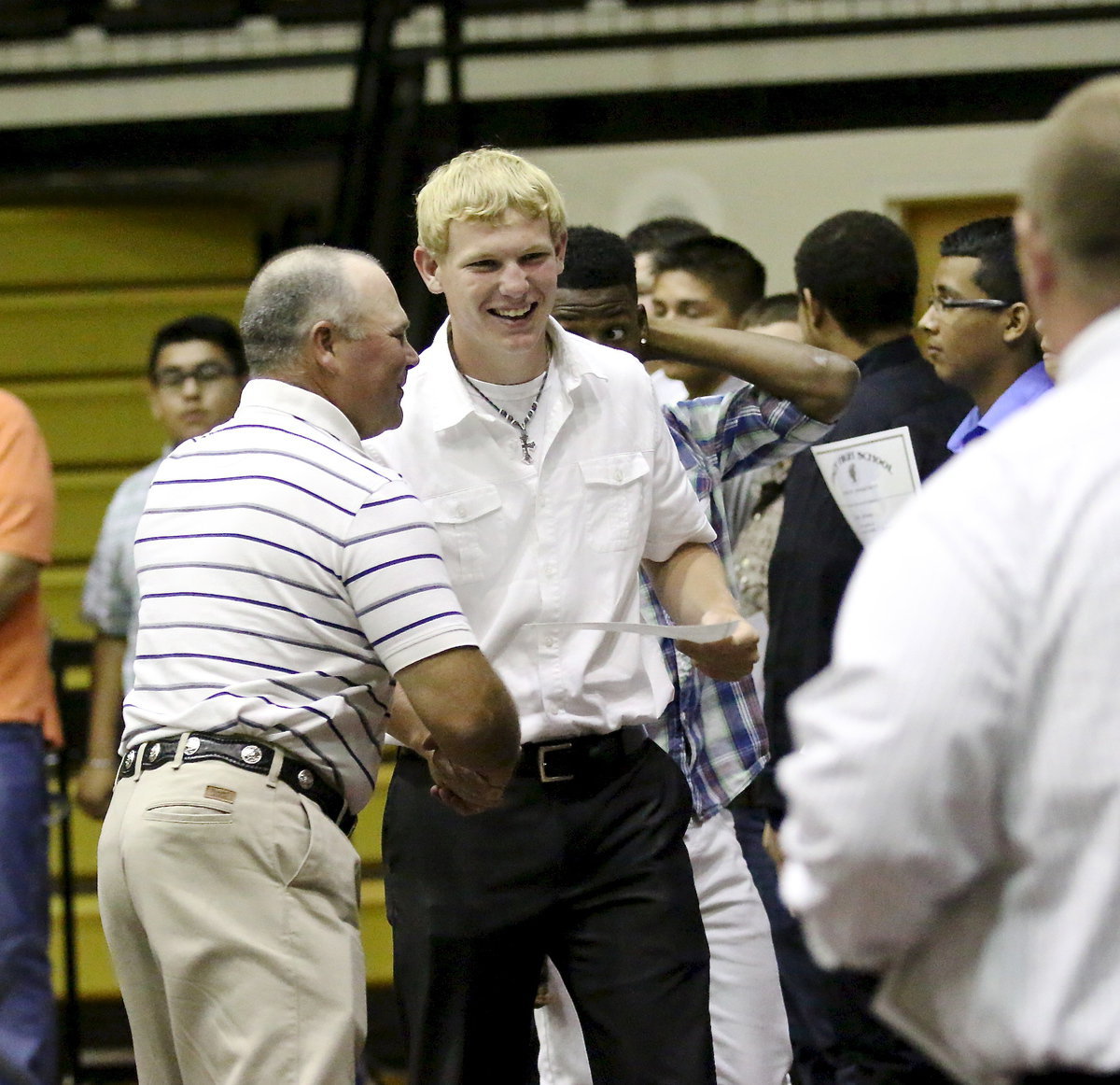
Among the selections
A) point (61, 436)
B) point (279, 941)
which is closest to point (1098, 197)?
point (279, 941)

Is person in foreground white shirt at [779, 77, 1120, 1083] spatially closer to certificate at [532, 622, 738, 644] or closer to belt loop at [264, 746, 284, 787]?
certificate at [532, 622, 738, 644]

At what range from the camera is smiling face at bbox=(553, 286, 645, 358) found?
305cm

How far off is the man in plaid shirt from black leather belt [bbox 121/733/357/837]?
81cm

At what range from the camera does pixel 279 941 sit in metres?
2.25

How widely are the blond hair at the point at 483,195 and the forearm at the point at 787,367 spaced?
19.6 inches

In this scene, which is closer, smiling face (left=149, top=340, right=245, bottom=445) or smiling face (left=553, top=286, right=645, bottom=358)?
smiling face (left=553, top=286, right=645, bottom=358)

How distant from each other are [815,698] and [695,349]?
178 centimetres

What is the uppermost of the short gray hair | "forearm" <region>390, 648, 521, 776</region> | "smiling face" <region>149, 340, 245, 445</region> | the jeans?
the short gray hair

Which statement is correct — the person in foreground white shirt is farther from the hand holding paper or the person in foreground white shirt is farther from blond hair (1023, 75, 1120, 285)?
the hand holding paper

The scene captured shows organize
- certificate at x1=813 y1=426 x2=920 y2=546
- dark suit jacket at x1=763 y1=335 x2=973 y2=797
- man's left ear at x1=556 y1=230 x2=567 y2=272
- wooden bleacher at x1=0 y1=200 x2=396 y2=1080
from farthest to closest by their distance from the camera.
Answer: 1. wooden bleacher at x1=0 y1=200 x2=396 y2=1080
2. dark suit jacket at x1=763 y1=335 x2=973 y2=797
3. certificate at x1=813 y1=426 x2=920 y2=546
4. man's left ear at x1=556 y1=230 x2=567 y2=272

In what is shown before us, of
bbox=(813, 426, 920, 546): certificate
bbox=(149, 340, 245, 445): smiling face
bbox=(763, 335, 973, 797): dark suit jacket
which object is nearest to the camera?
bbox=(813, 426, 920, 546): certificate

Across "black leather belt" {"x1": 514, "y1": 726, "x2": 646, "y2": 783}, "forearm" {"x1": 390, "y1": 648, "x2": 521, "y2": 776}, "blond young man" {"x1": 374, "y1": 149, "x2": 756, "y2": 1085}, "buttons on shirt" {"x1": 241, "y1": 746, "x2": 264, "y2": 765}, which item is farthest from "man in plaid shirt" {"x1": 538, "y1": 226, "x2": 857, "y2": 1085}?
"buttons on shirt" {"x1": 241, "y1": 746, "x2": 264, "y2": 765}

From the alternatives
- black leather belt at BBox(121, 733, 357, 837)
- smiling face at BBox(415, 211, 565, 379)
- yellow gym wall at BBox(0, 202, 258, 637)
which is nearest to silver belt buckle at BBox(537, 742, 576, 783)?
black leather belt at BBox(121, 733, 357, 837)

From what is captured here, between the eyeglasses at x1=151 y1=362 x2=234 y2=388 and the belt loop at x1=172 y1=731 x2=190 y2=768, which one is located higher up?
the eyeglasses at x1=151 y1=362 x2=234 y2=388
